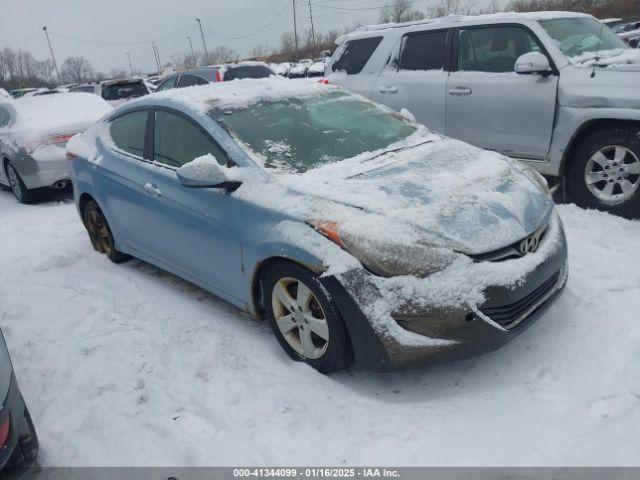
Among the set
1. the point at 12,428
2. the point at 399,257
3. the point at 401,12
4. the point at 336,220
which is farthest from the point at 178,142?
the point at 401,12

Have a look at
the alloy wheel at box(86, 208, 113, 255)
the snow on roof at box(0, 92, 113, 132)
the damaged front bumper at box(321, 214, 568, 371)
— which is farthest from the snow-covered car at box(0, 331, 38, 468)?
the snow on roof at box(0, 92, 113, 132)

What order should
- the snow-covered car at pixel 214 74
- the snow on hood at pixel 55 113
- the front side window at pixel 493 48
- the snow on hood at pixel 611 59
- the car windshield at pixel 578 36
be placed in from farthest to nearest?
the snow-covered car at pixel 214 74, the snow on hood at pixel 55 113, the front side window at pixel 493 48, the car windshield at pixel 578 36, the snow on hood at pixel 611 59

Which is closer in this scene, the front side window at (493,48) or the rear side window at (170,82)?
the front side window at (493,48)

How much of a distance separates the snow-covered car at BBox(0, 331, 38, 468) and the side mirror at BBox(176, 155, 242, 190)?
1.38 meters

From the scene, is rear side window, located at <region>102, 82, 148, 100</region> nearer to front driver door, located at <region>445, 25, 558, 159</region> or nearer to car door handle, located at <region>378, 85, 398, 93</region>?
car door handle, located at <region>378, 85, 398, 93</region>

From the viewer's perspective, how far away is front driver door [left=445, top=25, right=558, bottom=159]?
17.3ft

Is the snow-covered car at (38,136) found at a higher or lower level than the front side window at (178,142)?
lower

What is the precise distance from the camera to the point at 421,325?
2.69 meters

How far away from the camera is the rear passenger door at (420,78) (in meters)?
6.11

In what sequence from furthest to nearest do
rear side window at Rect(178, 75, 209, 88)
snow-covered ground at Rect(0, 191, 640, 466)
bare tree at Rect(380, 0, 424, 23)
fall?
bare tree at Rect(380, 0, 424, 23) → rear side window at Rect(178, 75, 209, 88) → snow-covered ground at Rect(0, 191, 640, 466)

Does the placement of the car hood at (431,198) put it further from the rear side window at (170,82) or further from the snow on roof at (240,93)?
the rear side window at (170,82)

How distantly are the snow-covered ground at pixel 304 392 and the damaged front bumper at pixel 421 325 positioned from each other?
301 mm

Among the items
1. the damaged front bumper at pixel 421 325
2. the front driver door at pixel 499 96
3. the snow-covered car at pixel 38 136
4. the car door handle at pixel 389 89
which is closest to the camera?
the damaged front bumper at pixel 421 325

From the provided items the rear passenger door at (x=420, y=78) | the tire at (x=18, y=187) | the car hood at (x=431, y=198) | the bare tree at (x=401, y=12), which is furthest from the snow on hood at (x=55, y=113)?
the bare tree at (x=401, y=12)
